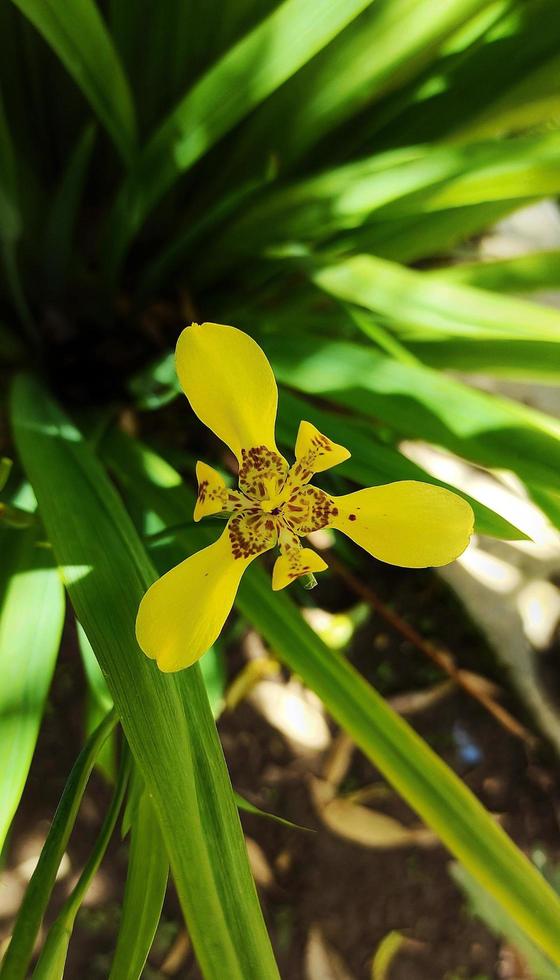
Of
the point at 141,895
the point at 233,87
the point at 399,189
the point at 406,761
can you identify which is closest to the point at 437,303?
the point at 399,189

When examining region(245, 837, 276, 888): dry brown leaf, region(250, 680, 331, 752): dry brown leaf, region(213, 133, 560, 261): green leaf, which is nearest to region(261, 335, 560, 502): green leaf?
region(213, 133, 560, 261): green leaf

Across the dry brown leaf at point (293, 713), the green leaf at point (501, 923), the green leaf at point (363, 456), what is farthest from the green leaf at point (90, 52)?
the green leaf at point (501, 923)

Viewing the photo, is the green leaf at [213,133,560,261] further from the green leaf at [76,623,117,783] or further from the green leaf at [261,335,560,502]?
the green leaf at [76,623,117,783]

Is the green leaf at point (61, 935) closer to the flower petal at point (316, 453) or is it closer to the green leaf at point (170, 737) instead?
the green leaf at point (170, 737)

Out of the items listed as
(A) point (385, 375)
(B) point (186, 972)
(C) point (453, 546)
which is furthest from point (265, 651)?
(C) point (453, 546)

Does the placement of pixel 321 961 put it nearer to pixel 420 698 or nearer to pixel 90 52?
pixel 420 698

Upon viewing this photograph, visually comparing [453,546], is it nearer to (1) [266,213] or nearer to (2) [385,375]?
(2) [385,375]
